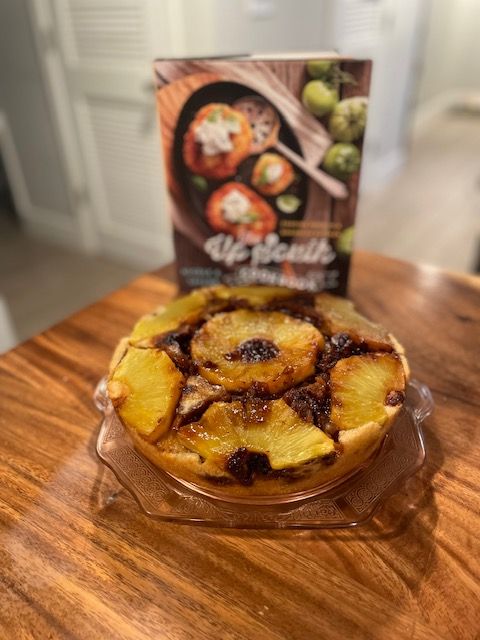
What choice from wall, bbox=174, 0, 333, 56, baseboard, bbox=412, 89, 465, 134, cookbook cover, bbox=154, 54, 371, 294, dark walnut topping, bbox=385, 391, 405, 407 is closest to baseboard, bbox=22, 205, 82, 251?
wall, bbox=174, 0, 333, 56

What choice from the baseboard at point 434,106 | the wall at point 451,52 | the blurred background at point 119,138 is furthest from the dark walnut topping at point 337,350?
the wall at point 451,52

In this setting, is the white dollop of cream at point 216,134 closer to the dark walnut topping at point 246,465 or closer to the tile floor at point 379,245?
the dark walnut topping at point 246,465

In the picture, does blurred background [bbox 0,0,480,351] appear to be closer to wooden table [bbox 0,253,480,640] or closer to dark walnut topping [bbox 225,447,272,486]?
wooden table [bbox 0,253,480,640]

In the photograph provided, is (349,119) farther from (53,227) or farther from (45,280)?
(53,227)

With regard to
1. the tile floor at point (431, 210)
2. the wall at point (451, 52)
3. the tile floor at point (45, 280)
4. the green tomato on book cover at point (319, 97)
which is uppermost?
the green tomato on book cover at point (319, 97)

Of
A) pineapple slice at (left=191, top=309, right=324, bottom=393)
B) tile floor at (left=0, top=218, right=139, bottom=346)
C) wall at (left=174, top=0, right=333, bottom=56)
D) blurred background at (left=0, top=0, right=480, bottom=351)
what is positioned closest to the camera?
pineapple slice at (left=191, top=309, right=324, bottom=393)

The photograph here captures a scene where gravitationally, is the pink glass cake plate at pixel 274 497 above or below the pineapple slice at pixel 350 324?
below

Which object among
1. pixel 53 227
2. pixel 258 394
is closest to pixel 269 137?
pixel 258 394
